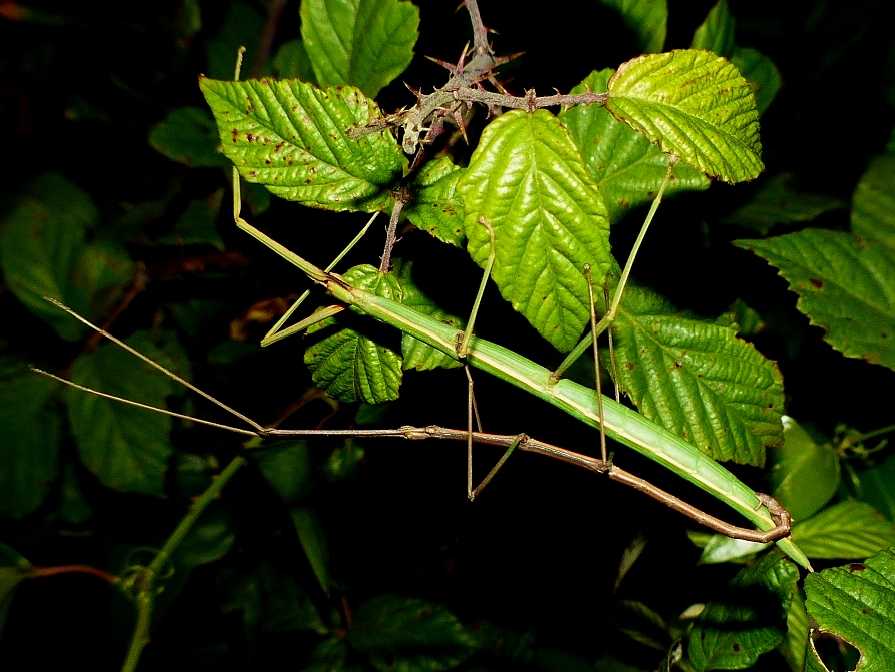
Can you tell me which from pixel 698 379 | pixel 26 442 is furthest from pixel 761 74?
pixel 26 442

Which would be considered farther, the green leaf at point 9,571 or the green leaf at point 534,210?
the green leaf at point 9,571

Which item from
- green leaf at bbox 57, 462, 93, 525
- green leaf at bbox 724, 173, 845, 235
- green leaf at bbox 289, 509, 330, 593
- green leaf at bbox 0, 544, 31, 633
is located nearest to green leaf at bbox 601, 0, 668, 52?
green leaf at bbox 724, 173, 845, 235

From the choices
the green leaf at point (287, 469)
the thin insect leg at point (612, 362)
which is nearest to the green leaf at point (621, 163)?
the thin insect leg at point (612, 362)

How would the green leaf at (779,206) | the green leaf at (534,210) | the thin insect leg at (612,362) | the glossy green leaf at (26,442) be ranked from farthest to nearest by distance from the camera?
the glossy green leaf at (26,442), the green leaf at (779,206), the thin insect leg at (612,362), the green leaf at (534,210)

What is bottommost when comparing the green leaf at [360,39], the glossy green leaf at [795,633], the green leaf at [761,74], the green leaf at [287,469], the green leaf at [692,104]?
the glossy green leaf at [795,633]

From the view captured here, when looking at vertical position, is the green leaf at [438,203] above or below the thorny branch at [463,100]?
below

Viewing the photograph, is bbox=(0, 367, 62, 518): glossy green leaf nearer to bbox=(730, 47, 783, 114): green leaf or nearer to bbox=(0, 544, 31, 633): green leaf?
bbox=(0, 544, 31, 633): green leaf

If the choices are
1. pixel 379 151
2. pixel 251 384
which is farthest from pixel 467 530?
pixel 379 151

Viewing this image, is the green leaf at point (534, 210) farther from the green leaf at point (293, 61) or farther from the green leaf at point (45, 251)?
the green leaf at point (45, 251)
